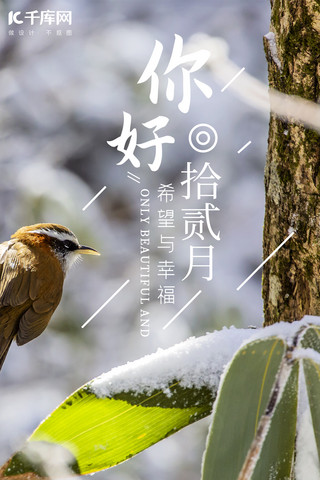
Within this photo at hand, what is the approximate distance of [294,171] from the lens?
99 cm

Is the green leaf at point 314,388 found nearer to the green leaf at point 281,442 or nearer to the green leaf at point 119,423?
the green leaf at point 281,442

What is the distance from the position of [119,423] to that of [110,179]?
241 cm

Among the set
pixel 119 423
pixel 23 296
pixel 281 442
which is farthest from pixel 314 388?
pixel 23 296

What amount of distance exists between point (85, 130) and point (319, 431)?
288cm

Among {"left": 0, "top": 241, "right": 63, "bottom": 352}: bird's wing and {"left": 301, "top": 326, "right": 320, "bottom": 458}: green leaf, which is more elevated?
{"left": 0, "top": 241, "right": 63, "bottom": 352}: bird's wing

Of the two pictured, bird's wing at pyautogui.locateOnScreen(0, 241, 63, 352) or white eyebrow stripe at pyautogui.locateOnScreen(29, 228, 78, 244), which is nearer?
bird's wing at pyautogui.locateOnScreen(0, 241, 63, 352)

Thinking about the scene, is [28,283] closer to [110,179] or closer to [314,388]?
[314,388]

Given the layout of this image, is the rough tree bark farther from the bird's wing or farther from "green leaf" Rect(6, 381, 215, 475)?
the bird's wing

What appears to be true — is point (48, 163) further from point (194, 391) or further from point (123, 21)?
point (194, 391)

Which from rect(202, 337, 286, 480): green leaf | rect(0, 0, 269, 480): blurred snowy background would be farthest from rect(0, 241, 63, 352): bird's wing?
rect(202, 337, 286, 480): green leaf

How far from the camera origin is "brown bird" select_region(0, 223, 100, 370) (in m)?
1.97

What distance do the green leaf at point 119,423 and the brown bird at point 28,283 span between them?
1.01 m

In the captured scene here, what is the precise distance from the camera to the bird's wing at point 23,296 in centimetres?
196

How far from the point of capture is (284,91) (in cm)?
100
